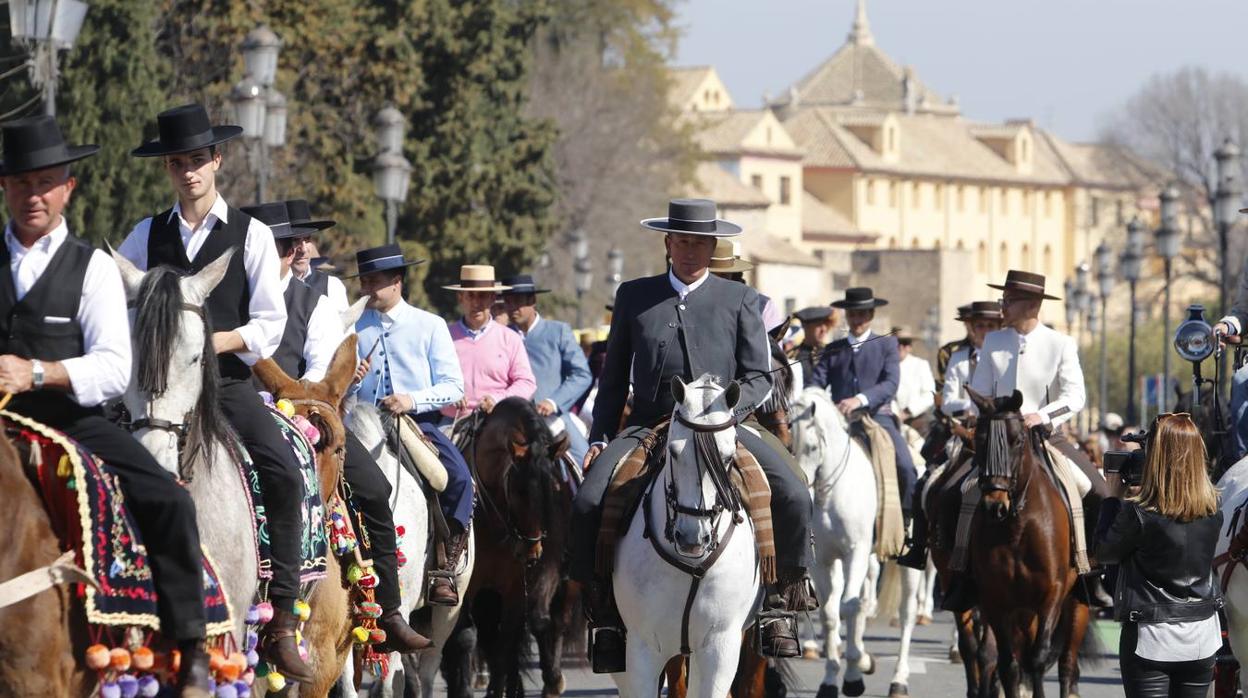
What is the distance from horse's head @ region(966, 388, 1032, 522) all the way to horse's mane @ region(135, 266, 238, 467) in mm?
6076

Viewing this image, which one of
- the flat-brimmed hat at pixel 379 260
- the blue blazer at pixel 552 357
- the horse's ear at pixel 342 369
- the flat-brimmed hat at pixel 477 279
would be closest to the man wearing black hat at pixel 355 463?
the horse's ear at pixel 342 369

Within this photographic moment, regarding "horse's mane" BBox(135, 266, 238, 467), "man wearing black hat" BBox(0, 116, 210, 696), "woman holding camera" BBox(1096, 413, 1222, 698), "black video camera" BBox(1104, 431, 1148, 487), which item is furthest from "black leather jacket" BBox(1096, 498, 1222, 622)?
"man wearing black hat" BBox(0, 116, 210, 696)

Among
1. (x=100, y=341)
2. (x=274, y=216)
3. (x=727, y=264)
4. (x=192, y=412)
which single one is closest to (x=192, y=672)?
(x=192, y=412)

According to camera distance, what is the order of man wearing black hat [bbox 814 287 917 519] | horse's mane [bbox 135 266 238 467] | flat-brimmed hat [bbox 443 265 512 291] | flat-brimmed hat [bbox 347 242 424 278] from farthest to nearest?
man wearing black hat [bbox 814 287 917 519] < flat-brimmed hat [bbox 443 265 512 291] < flat-brimmed hat [bbox 347 242 424 278] < horse's mane [bbox 135 266 238 467]

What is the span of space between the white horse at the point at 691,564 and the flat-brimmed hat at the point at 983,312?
8.46 meters

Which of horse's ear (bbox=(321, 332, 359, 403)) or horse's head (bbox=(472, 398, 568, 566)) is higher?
horse's ear (bbox=(321, 332, 359, 403))

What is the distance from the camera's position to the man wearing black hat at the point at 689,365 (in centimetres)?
1119

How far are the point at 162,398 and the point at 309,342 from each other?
112 inches

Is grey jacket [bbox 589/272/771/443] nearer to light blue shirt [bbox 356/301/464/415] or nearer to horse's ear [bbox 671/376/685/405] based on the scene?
horse's ear [bbox 671/376/685/405]

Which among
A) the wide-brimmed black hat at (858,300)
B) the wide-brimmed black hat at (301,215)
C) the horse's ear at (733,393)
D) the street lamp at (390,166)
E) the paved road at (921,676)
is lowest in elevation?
the paved road at (921,676)

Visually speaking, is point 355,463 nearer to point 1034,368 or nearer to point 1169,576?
point 1169,576

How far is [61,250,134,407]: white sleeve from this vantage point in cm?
771

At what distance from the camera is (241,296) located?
9.62 m

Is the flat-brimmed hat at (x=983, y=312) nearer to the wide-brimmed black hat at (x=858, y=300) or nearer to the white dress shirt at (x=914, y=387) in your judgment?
the wide-brimmed black hat at (x=858, y=300)
